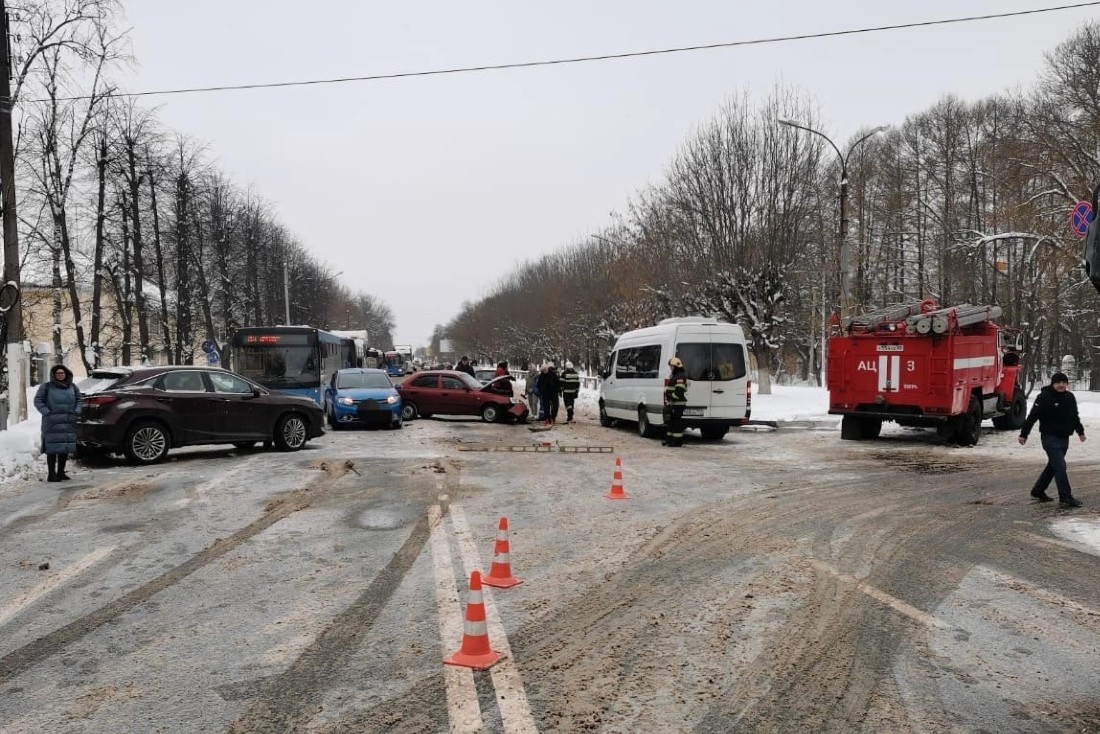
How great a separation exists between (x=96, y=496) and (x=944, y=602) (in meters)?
9.33

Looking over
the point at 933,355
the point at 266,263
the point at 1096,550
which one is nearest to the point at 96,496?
the point at 1096,550

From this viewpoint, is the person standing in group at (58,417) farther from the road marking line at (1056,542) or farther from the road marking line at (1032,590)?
the road marking line at (1056,542)

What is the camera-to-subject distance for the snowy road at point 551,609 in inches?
154

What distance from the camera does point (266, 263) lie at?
56.7m

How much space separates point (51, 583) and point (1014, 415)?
19.9m

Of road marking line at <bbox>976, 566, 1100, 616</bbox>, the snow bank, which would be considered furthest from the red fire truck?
the snow bank

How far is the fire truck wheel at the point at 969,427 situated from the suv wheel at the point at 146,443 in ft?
47.5

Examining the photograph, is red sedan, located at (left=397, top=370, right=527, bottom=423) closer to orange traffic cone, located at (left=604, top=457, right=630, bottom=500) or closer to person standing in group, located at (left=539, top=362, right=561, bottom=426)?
person standing in group, located at (left=539, top=362, right=561, bottom=426)

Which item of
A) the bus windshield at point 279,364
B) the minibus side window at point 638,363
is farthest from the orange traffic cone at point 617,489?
the bus windshield at point 279,364

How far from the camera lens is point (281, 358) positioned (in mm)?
22531

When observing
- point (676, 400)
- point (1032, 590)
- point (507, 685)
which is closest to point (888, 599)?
point (1032, 590)

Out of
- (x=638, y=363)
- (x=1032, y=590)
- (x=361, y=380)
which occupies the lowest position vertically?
(x=1032, y=590)

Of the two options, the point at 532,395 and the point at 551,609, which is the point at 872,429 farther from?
the point at 551,609

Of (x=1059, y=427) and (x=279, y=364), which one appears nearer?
(x=1059, y=427)
